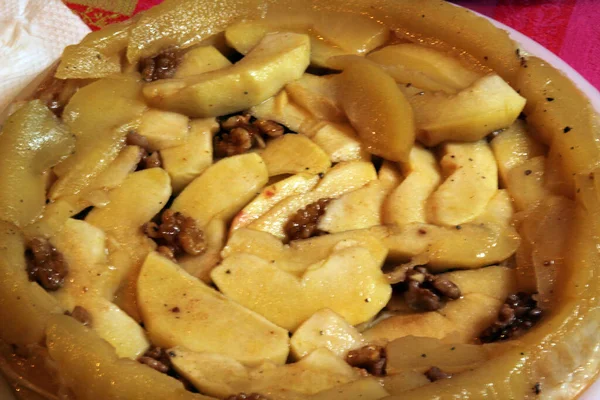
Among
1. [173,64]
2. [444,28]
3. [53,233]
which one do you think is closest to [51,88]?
[173,64]

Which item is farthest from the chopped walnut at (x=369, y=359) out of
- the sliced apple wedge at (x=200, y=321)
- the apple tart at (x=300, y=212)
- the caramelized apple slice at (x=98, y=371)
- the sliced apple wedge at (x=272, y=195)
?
the sliced apple wedge at (x=272, y=195)

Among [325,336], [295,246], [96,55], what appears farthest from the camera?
[96,55]

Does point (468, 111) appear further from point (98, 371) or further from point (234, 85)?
point (98, 371)

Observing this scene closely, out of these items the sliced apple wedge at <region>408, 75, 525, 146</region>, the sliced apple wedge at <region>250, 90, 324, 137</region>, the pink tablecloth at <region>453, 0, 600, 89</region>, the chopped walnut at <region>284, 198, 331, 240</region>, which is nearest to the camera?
the chopped walnut at <region>284, 198, 331, 240</region>

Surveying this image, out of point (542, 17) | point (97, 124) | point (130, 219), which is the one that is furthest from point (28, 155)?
point (542, 17)

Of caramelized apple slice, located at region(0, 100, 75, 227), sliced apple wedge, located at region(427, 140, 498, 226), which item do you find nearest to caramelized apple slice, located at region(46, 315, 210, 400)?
caramelized apple slice, located at region(0, 100, 75, 227)

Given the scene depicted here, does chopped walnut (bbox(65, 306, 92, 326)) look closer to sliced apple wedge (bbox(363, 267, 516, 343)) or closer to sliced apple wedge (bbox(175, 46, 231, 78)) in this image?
sliced apple wedge (bbox(363, 267, 516, 343))

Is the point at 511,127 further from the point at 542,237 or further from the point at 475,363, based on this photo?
the point at 475,363
